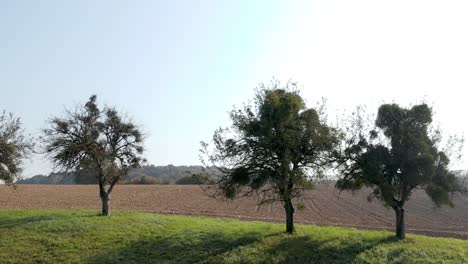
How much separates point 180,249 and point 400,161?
13628mm

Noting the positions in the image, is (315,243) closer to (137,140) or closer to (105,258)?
(105,258)

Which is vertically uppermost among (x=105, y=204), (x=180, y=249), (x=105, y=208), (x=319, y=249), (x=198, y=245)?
(x=105, y=204)

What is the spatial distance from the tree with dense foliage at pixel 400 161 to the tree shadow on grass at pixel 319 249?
3264 mm

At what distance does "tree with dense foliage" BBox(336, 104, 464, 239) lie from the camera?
2503cm

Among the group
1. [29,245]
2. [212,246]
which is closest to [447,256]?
[212,246]

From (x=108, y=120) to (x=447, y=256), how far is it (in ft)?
84.1

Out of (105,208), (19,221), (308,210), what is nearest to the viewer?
(19,221)

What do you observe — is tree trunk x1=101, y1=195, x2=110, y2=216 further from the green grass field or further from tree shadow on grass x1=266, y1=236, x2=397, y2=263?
tree shadow on grass x1=266, y1=236, x2=397, y2=263

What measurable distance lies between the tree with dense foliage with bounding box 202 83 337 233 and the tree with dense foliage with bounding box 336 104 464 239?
2.03m

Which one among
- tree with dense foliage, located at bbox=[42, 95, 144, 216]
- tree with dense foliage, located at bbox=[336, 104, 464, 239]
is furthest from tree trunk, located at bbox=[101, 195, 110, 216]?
tree with dense foliage, located at bbox=[336, 104, 464, 239]

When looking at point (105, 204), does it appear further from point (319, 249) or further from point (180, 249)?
point (319, 249)

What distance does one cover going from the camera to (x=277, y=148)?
25.4m

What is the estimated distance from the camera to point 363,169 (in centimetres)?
2588

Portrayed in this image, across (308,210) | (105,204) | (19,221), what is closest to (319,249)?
(105,204)
